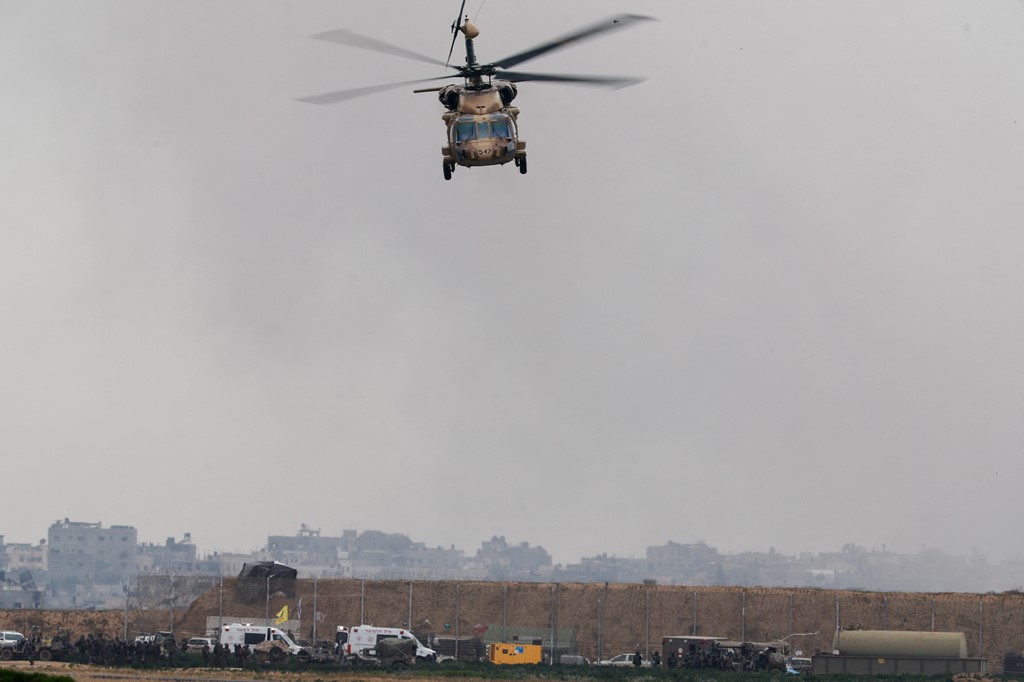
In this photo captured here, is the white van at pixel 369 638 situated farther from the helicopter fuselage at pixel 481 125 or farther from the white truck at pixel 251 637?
the helicopter fuselage at pixel 481 125

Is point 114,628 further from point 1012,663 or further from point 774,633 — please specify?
point 1012,663

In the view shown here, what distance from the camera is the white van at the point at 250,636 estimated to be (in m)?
72.2

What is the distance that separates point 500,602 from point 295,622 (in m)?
15.4

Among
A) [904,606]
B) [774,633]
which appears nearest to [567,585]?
[774,633]

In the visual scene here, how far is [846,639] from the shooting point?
232 ft

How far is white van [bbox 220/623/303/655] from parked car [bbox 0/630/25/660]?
9871 mm

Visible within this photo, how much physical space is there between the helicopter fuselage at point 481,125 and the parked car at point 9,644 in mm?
35406

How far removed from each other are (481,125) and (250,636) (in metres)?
38.0

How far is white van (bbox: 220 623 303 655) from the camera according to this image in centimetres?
7225

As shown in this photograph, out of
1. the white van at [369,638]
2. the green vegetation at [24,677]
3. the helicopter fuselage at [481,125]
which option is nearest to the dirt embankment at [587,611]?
the white van at [369,638]

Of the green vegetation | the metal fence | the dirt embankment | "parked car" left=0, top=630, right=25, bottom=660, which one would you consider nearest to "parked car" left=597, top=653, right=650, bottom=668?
the metal fence

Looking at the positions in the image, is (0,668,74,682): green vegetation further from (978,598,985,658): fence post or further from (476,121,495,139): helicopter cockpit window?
(978,598,985,658): fence post

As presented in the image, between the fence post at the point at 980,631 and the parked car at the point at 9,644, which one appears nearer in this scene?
the parked car at the point at 9,644

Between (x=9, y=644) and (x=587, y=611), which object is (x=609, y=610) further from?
(x=9, y=644)
